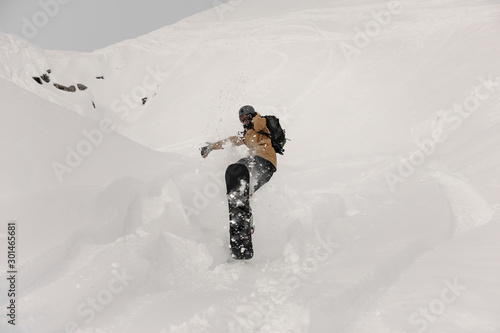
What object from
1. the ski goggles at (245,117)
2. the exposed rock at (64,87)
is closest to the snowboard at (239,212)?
the ski goggles at (245,117)

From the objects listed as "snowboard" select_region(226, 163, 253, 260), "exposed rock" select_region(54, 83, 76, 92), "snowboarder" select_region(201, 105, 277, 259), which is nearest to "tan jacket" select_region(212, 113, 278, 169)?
"snowboarder" select_region(201, 105, 277, 259)

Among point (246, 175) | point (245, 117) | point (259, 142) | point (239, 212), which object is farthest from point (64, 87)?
point (239, 212)

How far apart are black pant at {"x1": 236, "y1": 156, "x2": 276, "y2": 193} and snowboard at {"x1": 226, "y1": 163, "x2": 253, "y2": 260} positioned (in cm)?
21

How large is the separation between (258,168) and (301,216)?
2.95ft

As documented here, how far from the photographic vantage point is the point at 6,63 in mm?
13133

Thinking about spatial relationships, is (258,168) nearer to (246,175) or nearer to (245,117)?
(246,175)

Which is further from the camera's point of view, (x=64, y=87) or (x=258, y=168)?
(x=64, y=87)

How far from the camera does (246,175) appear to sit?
140 inches

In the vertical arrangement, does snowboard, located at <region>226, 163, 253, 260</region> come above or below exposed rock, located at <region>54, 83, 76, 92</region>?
below

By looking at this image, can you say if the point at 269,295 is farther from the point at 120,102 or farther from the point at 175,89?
the point at 120,102

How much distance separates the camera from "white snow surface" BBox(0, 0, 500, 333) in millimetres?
2232

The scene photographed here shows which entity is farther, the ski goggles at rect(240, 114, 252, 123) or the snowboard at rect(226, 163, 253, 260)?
the ski goggles at rect(240, 114, 252, 123)

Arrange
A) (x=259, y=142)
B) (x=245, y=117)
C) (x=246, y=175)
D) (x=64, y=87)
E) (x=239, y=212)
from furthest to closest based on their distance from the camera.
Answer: (x=64, y=87)
(x=245, y=117)
(x=259, y=142)
(x=246, y=175)
(x=239, y=212)

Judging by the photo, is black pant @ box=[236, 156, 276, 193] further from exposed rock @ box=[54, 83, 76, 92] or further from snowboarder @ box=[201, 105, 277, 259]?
exposed rock @ box=[54, 83, 76, 92]
